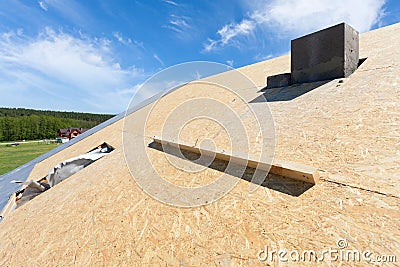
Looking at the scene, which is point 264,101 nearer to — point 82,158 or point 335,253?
point 335,253

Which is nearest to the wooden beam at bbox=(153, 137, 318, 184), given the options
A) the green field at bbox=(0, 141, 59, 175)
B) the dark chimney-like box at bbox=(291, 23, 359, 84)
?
the dark chimney-like box at bbox=(291, 23, 359, 84)

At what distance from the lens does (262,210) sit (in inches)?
62.4

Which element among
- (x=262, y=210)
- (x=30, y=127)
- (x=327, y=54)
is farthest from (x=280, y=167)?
(x=30, y=127)

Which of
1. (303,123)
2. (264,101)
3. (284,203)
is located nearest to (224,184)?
(284,203)

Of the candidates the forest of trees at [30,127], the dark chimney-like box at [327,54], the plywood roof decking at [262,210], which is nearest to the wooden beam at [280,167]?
the plywood roof decking at [262,210]

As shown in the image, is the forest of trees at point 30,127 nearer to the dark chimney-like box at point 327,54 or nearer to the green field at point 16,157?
the green field at point 16,157

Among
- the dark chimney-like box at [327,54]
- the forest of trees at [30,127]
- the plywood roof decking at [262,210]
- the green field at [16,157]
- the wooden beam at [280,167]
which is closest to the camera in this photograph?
the plywood roof decking at [262,210]

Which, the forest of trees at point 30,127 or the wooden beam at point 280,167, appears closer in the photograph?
the wooden beam at point 280,167

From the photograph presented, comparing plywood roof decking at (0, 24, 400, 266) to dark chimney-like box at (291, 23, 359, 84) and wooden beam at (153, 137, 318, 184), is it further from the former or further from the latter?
dark chimney-like box at (291, 23, 359, 84)

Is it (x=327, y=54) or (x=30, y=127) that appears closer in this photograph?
(x=327, y=54)

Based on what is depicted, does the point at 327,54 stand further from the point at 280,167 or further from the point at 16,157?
the point at 16,157

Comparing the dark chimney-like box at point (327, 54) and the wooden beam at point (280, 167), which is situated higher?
the dark chimney-like box at point (327, 54)

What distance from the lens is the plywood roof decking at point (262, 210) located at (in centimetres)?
134

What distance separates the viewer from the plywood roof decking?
1336 millimetres
